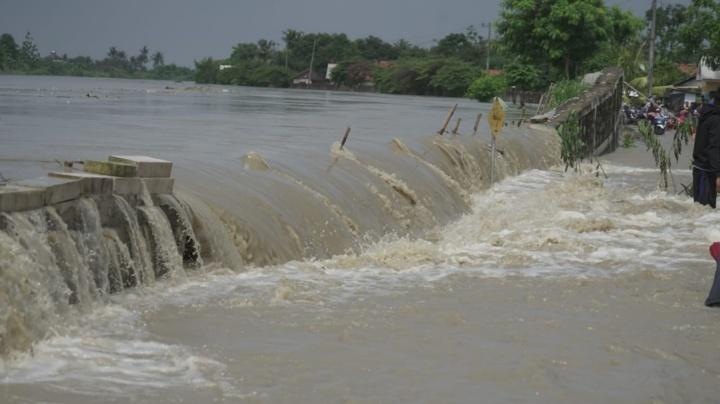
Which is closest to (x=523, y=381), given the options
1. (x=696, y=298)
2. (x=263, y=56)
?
(x=696, y=298)

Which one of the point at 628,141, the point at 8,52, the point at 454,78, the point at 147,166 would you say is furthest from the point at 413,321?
the point at 8,52

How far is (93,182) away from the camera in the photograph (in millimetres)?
8031

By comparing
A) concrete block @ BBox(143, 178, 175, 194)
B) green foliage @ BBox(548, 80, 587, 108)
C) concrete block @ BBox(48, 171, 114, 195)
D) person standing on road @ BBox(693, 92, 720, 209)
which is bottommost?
concrete block @ BBox(143, 178, 175, 194)

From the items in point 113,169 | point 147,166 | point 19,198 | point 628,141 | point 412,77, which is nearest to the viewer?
point 19,198

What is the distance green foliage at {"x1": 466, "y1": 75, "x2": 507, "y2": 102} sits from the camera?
239 feet

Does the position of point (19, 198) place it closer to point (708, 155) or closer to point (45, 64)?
point (708, 155)

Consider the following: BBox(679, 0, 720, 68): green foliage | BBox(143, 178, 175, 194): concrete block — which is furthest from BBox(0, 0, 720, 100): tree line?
BBox(143, 178, 175, 194): concrete block

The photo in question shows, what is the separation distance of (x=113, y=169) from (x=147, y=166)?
0.30 m

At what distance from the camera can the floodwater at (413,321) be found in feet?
19.5

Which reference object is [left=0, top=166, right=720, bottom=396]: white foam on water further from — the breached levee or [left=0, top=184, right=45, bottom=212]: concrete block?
[left=0, top=184, right=45, bottom=212]: concrete block

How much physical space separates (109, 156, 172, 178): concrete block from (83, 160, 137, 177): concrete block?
6 cm

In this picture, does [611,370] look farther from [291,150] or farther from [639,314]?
[291,150]

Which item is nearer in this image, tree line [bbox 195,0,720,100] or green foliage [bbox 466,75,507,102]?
tree line [bbox 195,0,720,100]

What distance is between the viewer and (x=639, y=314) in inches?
313
